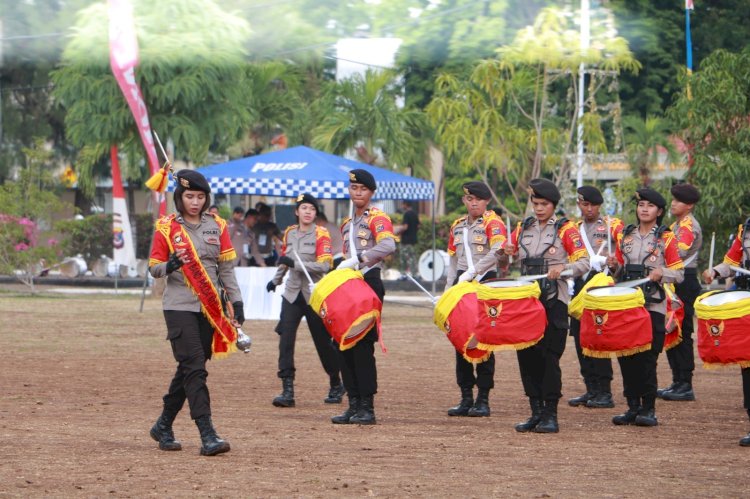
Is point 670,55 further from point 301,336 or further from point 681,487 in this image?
point 681,487

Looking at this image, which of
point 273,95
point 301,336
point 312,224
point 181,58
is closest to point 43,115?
point 273,95

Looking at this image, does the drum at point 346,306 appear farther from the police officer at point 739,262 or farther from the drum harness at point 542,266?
the police officer at point 739,262

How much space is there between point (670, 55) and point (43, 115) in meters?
16.1

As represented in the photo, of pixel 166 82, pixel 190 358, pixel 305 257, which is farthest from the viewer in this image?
pixel 166 82

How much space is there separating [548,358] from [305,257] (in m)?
2.66

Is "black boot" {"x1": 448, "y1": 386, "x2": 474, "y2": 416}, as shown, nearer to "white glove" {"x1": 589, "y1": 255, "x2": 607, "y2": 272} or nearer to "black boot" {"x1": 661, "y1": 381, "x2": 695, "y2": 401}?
"white glove" {"x1": 589, "y1": 255, "x2": 607, "y2": 272}

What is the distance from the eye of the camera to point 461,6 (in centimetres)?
2245

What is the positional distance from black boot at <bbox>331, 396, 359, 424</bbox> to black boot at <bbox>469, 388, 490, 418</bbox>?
0.98 metres

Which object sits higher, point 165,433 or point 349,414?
point 165,433

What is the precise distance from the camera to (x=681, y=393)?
40.9 feet

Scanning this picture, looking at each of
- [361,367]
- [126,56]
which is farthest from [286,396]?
[126,56]

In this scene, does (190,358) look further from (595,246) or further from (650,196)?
(595,246)

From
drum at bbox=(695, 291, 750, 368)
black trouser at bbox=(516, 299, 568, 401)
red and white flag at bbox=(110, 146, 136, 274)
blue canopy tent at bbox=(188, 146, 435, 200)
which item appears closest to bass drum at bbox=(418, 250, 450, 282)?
red and white flag at bbox=(110, 146, 136, 274)

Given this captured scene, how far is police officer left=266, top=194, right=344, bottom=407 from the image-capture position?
11.7 meters
